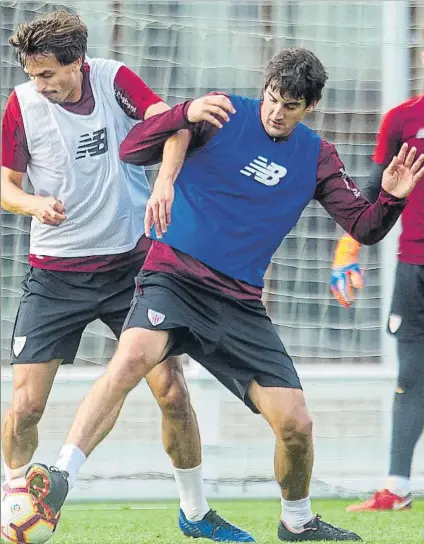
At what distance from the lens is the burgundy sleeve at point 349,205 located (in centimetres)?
477

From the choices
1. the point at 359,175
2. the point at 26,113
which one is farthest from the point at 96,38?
Result: the point at 26,113

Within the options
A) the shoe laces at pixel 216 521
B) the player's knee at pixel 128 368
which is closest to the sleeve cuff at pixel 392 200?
the player's knee at pixel 128 368

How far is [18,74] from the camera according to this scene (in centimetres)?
734

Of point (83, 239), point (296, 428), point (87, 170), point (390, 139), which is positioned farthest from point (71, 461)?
point (390, 139)

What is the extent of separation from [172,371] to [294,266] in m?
2.28

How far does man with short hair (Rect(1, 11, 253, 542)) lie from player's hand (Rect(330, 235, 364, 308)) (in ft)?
2.51

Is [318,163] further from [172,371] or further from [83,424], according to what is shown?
[83,424]

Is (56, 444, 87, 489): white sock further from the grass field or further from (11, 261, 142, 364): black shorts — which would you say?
(11, 261, 142, 364): black shorts

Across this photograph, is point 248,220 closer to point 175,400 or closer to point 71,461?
point 175,400

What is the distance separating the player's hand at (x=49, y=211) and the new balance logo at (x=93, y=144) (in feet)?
1.77

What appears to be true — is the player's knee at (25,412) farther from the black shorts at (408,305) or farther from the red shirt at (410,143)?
the red shirt at (410,143)

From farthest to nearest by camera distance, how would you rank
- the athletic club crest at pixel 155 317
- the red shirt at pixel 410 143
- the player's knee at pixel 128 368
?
the red shirt at pixel 410 143 → the athletic club crest at pixel 155 317 → the player's knee at pixel 128 368

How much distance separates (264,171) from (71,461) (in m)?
1.33

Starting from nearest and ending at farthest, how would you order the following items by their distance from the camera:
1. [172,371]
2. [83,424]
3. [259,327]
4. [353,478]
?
[83,424], [259,327], [172,371], [353,478]
